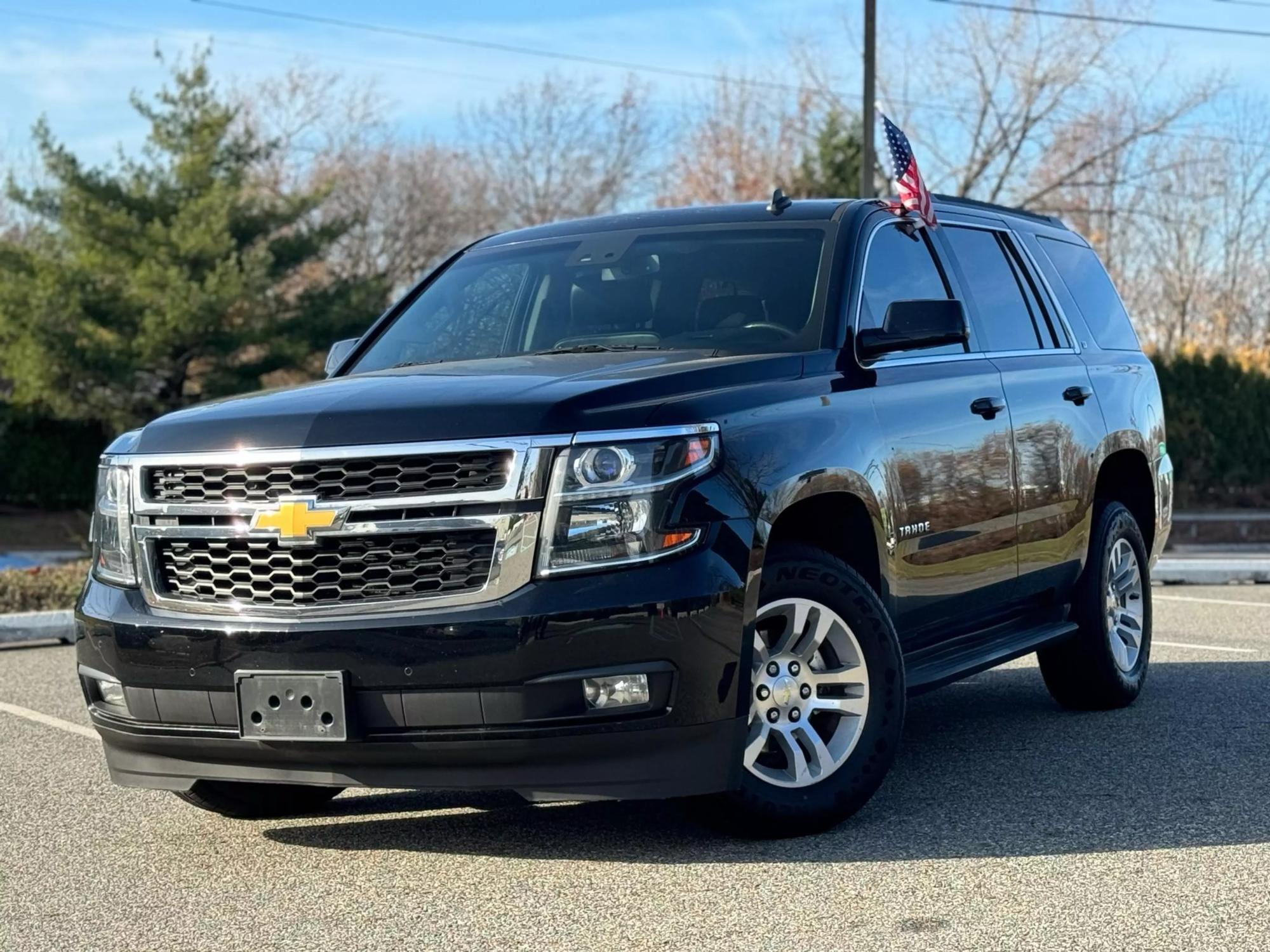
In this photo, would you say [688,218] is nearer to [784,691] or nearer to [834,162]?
[784,691]

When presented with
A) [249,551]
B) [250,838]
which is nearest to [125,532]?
[249,551]

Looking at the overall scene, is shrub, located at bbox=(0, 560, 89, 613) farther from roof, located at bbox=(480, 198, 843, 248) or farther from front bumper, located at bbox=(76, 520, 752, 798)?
front bumper, located at bbox=(76, 520, 752, 798)

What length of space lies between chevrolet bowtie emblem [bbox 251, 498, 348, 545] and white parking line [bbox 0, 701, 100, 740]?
292cm

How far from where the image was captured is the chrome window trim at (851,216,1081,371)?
19.4 ft

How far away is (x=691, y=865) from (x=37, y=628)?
280 inches

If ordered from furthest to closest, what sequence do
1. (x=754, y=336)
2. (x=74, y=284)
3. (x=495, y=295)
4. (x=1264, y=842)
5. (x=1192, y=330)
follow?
(x=1192, y=330)
(x=74, y=284)
(x=495, y=295)
(x=754, y=336)
(x=1264, y=842)

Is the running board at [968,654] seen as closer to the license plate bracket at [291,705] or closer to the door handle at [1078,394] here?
the door handle at [1078,394]

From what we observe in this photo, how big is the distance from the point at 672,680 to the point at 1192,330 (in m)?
48.8

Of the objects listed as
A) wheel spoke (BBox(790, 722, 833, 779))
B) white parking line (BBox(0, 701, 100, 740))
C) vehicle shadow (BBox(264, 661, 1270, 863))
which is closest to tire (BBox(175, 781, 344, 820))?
vehicle shadow (BBox(264, 661, 1270, 863))

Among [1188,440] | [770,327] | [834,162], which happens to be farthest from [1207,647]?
[834,162]

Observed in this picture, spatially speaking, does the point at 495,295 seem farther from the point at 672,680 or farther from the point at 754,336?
the point at 672,680

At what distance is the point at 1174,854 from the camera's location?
4926 millimetres

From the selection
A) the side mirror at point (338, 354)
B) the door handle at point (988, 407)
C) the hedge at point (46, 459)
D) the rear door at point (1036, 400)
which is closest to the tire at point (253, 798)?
the side mirror at point (338, 354)

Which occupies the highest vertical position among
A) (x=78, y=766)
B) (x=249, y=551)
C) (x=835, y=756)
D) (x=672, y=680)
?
(x=249, y=551)
